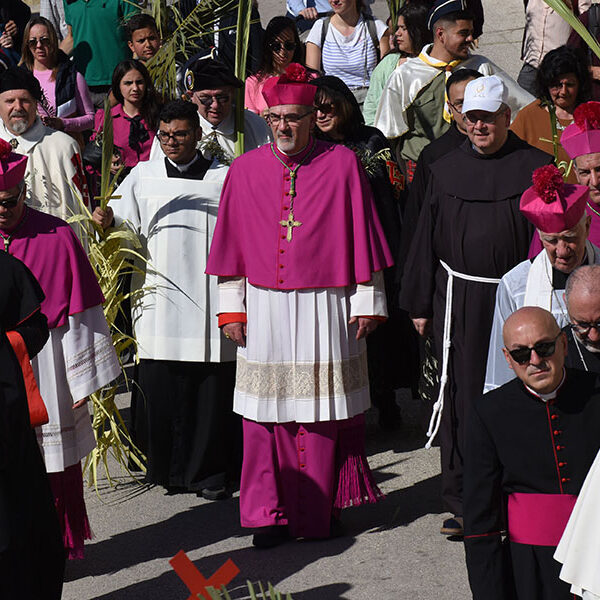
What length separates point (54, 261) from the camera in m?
5.85

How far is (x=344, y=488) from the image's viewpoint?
21.4 feet

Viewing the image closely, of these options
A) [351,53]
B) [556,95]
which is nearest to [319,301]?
[556,95]

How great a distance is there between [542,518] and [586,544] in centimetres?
54

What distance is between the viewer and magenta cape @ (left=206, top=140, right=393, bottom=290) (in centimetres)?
637

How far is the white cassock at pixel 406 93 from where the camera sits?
8211 mm

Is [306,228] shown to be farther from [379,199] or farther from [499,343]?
[499,343]

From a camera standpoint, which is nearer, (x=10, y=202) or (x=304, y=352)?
(x=10, y=202)

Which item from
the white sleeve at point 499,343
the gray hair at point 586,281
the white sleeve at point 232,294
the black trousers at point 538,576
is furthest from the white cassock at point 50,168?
the black trousers at point 538,576

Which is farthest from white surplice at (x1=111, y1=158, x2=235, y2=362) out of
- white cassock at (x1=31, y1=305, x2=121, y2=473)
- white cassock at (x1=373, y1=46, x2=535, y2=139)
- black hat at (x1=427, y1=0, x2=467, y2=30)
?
black hat at (x1=427, y1=0, x2=467, y2=30)

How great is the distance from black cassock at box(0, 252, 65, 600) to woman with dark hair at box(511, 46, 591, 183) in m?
3.41

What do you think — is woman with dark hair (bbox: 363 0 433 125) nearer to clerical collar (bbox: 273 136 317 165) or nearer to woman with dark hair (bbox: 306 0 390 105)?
woman with dark hair (bbox: 306 0 390 105)

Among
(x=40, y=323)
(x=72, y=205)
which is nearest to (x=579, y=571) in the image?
(x=40, y=323)

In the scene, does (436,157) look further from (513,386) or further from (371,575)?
(513,386)

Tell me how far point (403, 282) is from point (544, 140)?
159cm
